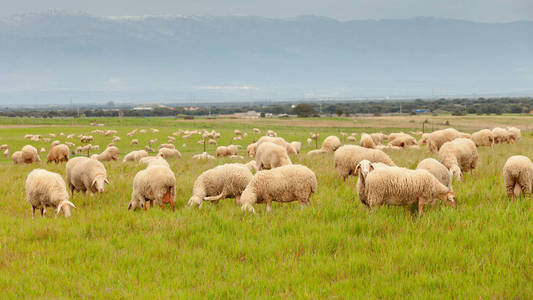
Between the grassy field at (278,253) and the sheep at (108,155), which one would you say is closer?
the grassy field at (278,253)

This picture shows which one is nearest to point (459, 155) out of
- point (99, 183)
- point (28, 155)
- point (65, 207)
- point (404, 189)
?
point (404, 189)

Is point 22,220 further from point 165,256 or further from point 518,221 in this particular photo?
point 518,221

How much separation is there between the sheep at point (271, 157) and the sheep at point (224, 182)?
403cm

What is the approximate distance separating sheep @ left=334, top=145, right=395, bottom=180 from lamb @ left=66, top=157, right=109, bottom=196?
6.73 m

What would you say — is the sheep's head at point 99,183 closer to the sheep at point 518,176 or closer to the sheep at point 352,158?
the sheep at point 352,158

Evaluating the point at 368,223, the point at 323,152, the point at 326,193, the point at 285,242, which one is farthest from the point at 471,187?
the point at 323,152

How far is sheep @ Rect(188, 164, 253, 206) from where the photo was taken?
9.57 metres

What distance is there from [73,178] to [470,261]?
10494 millimetres

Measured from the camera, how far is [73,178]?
1181cm

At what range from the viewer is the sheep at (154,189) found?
909 cm

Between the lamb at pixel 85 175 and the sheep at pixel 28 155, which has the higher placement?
the lamb at pixel 85 175

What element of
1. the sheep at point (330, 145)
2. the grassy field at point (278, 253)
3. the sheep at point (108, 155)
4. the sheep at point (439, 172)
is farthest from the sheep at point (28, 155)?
the sheep at point (439, 172)

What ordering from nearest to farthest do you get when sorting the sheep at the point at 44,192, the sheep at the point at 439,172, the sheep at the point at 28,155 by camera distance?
the sheep at the point at 44,192, the sheep at the point at 439,172, the sheep at the point at 28,155

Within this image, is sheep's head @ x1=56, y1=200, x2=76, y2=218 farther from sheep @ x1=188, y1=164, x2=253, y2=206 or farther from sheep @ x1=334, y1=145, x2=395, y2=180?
sheep @ x1=334, y1=145, x2=395, y2=180
